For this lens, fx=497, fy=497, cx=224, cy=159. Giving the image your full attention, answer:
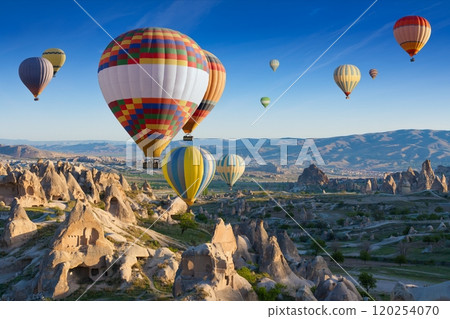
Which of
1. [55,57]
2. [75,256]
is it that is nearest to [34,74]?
[55,57]

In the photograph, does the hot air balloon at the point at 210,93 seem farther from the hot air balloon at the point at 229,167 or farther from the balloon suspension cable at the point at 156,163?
the hot air balloon at the point at 229,167

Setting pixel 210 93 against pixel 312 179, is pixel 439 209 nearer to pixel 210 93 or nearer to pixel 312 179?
pixel 210 93

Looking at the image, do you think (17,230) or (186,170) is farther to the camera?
(186,170)

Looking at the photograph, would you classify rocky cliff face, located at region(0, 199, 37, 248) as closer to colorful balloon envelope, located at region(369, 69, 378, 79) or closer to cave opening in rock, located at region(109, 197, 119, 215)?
cave opening in rock, located at region(109, 197, 119, 215)

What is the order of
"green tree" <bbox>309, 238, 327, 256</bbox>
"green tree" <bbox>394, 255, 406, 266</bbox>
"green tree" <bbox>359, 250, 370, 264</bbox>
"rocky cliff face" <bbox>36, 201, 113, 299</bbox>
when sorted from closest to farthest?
1. "rocky cliff face" <bbox>36, 201, 113, 299</bbox>
2. "green tree" <bbox>394, 255, 406, 266</bbox>
3. "green tree" <bbox>359, 250, 370, 264</bbox>
4. "green tree" <bbox>309, 238, 327, 256</bbox>
